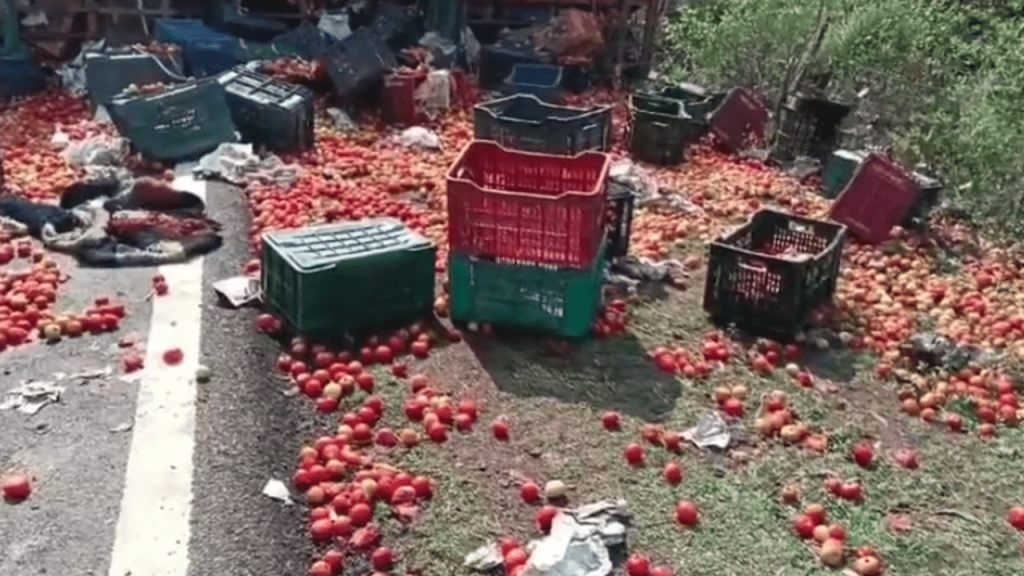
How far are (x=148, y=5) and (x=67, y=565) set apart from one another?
968cm

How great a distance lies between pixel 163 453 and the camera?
4.50 m

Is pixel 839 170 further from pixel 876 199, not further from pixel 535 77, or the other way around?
pixel 535 77

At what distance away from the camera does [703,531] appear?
13.8 feet

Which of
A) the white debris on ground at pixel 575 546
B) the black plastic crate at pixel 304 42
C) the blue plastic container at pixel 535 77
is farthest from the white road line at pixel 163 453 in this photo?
the blue plastic container at pixel 535 77

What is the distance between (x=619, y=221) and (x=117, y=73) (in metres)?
5.72

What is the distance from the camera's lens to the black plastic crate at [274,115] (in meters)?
9.20

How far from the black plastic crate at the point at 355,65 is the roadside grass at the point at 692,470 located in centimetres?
575

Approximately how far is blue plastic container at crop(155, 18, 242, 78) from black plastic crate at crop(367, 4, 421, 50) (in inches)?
68.5

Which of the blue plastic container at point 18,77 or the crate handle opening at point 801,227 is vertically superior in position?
the crate handle opening at point 801,227

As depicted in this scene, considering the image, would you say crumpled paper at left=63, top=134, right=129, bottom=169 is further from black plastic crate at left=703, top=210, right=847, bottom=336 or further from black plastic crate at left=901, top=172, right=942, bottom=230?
black plastic crate at left=901, top=172, right=942, bottom=230

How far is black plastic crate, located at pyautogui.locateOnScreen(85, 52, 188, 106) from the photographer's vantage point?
998cm

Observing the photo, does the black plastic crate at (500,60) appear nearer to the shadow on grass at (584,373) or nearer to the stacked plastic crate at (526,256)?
the stacked plastic crate at (526,256)

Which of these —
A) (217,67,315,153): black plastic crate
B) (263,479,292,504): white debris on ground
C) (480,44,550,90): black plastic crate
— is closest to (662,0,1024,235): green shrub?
(480,44,550,90): black plastic crate

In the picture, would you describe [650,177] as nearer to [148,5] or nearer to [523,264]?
[523,264]
